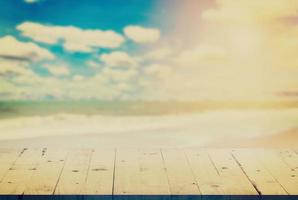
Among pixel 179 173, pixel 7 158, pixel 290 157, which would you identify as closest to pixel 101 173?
pixel 179 173

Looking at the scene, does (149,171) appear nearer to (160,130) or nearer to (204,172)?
(204,172)

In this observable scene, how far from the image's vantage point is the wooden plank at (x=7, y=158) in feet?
8.58

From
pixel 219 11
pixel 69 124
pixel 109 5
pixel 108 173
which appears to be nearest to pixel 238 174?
pixel 108 173

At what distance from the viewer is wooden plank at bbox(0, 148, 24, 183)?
2.62 m

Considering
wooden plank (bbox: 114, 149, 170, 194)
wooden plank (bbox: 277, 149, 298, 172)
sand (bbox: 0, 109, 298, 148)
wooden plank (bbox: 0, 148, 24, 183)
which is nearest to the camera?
wooden plank (bbox: 114, 149, 170, 194)

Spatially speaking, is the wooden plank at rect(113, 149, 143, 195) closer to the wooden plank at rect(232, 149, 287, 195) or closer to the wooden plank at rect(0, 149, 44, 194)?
the wooden plank at rect(0, 149, 44, 194)

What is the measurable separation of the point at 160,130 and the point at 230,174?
312cm

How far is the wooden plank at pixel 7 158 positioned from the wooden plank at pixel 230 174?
105 centimetres

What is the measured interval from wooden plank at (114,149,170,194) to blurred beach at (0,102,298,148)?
1831 mm

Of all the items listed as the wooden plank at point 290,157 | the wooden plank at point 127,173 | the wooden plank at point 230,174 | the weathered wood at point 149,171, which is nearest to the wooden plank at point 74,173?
the weathered wood at point 149,171

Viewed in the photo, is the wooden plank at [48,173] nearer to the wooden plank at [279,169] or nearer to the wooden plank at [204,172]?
the wooden plank at [204,172]

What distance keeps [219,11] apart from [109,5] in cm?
123

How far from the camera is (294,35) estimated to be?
559cm

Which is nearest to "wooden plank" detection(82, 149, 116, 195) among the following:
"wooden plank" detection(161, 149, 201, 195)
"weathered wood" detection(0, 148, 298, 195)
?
"weathered wood" detection(0, 148, 298, 195)
